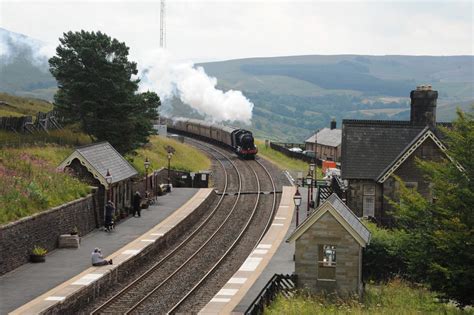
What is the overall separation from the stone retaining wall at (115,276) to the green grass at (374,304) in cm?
668

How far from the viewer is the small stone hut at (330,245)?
27.1 m

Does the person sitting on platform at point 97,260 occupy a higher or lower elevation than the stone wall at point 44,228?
lower

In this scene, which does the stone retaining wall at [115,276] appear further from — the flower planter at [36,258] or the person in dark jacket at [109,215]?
the flower planter at [36,258]

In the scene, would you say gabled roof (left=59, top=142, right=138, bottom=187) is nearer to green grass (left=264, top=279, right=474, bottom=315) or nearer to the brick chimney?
green grass (left=264, top=279, right=474, bottom=315)

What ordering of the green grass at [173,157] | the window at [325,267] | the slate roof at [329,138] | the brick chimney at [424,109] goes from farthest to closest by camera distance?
the slate roof at [329,138]
the green grass at [173,157]
the brick chimney at [424,109]
the window at [325,267]

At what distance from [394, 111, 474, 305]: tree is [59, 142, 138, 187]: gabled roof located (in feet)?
59.1

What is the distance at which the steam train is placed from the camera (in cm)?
7344

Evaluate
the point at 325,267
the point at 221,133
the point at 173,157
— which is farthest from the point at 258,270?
the point at 221,133

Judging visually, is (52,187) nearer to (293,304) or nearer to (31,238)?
(31,238)

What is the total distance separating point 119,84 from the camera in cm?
5084

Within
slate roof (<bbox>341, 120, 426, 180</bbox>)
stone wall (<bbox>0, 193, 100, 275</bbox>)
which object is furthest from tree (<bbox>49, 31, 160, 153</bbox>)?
slate roof (<bbox>341, 120, 426, 180</bbox>)

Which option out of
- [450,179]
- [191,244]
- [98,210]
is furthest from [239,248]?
[450,179]

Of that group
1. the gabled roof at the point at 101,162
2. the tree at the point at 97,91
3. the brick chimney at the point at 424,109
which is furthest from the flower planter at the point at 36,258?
the brick chimney at the point at 424,109

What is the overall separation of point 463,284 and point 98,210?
70.9 feet
